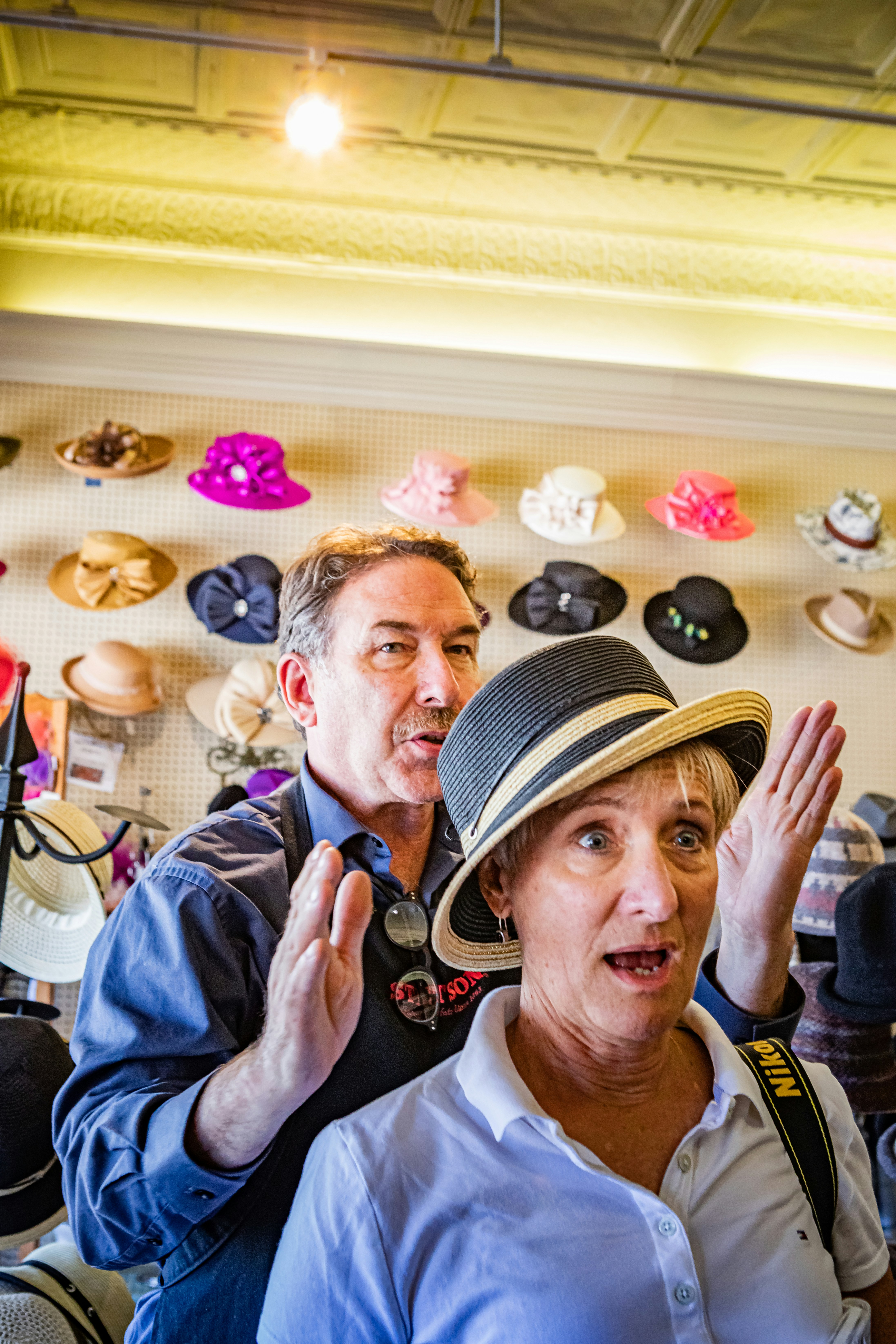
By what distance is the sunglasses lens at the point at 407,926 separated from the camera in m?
1.67

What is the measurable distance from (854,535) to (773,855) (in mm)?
3328

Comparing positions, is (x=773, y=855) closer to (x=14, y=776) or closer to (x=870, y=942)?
(x=870, y=942)

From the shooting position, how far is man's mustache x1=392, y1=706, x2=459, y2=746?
1.80 metres

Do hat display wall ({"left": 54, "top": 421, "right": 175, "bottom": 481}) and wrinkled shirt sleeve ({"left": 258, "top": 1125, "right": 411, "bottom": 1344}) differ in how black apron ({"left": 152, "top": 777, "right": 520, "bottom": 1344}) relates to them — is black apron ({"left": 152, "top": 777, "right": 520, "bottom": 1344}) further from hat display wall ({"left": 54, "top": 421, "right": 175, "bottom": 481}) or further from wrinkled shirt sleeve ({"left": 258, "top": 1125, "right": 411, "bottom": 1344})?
hat display wall ({"left": 54, "top": 421, "right": 175, "bottom": 481})

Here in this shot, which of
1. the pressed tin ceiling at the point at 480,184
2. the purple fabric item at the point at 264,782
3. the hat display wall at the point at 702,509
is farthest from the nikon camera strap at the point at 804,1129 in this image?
the pressed tin ceiling at the point at 480,184

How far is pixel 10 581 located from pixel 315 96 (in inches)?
83.6

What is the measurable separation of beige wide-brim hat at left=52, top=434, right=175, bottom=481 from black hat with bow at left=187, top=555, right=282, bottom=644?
0.47 metres

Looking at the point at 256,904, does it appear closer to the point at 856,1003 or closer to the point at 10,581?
the point at 856,1003

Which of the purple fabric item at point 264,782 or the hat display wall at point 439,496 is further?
the hat display wall at point 439,496

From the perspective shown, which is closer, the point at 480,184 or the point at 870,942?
the point at 870,942

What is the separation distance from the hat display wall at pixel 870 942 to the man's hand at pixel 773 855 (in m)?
1.15

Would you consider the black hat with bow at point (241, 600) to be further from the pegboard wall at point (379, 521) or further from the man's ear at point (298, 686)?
the man's ear at point (298, 686)

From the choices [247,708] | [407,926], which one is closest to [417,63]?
[247,708]

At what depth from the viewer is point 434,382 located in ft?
14.9
